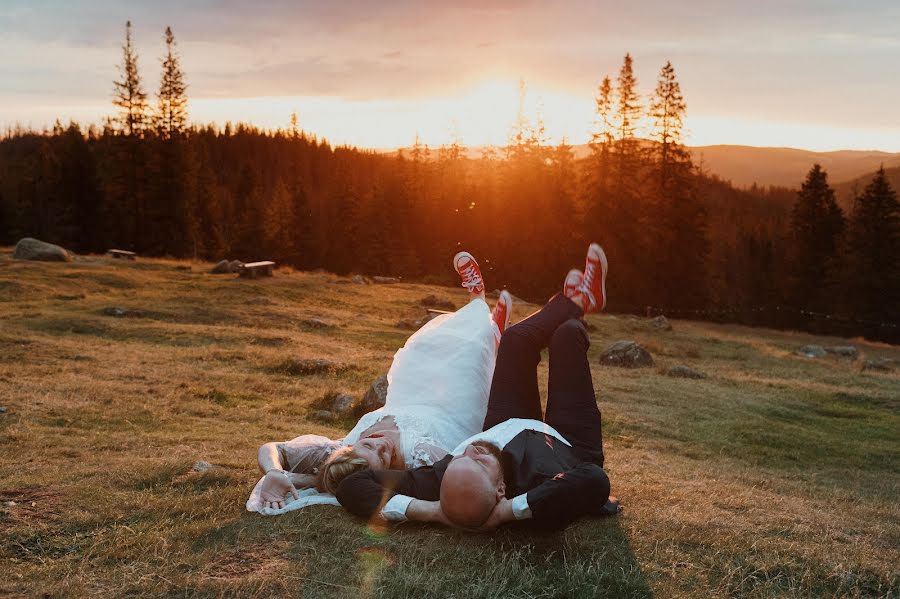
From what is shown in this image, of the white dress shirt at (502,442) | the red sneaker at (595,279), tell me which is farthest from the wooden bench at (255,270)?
the white dress shirt at (502,442)

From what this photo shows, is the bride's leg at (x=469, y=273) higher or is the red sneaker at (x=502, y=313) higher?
the bride's leg at (x=469, y=273)

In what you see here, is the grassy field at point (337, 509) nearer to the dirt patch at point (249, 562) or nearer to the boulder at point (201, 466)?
the dirt patch at point (249, 562)

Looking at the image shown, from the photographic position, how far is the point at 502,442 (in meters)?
4.45

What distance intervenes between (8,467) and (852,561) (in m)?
6.70

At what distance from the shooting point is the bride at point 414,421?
4719 millimetres

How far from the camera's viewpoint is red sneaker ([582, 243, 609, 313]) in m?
5.39

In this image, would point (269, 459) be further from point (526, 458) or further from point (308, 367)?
point (308, 367)

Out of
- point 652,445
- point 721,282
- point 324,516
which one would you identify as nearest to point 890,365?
point 652,445

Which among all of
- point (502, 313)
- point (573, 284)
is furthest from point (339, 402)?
point (573, 284)

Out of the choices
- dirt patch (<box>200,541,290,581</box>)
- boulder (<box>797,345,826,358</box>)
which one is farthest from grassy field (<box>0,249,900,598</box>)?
boulder (<box>797,345,826,358</box>)

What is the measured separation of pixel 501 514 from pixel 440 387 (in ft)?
5.26

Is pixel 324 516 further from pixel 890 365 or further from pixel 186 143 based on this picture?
pixel 186 143

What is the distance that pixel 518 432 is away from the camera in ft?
14.8

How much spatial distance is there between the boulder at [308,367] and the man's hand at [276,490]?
860 cm
